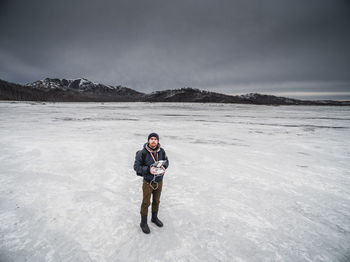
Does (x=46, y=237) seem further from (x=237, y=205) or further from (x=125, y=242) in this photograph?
(x=237, y=205)

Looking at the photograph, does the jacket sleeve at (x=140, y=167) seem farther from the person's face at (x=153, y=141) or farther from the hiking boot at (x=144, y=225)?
the hiking boot at (x=144, y=225)

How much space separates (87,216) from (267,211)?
134 inches

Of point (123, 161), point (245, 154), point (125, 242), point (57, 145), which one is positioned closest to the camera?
point (125, 242)

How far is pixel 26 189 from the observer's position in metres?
4.18

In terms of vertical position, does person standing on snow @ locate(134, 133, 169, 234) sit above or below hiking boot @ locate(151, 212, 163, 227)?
above

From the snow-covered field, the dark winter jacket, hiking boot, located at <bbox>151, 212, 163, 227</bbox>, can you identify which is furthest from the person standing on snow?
the snow-covered field

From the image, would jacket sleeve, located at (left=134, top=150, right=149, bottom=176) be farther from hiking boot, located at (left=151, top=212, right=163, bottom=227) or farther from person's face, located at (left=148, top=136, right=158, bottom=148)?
hiking boot, located at (left=151, top=212, right=163, bottom=227)

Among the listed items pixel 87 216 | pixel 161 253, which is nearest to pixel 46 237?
pixel 87 216

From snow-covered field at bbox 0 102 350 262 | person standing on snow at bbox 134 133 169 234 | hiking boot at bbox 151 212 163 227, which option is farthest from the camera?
hiking boot at bbox 151 212 163 227

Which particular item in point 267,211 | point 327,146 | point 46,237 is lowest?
point 46,237

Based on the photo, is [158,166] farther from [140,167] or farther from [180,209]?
[180,209]

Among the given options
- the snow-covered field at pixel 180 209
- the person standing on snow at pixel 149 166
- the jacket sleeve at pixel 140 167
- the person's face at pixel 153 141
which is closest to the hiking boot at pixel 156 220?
the snow-covered field at pixel 180 209

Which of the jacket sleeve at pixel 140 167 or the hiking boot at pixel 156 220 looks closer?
the jacket sleeve at pixel 140 167

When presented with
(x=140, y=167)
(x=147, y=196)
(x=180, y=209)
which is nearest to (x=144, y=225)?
(x=147, y=196)
